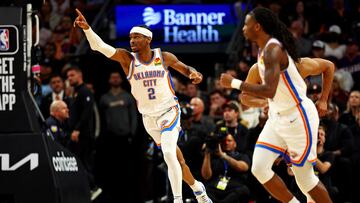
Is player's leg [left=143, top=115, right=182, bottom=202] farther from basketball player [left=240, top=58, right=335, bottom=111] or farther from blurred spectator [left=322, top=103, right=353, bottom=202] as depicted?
blurred spectator [left=322, top=103, right=353, bottom=202]

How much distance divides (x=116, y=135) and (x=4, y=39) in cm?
604

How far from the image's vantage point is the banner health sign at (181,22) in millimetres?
16125

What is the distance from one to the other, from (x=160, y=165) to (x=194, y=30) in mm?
4399

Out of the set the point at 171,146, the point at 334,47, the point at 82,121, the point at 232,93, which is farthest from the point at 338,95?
the point at 171,146

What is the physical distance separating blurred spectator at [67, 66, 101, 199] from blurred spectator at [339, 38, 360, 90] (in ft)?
14.3

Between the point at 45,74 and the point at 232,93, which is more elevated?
the point at 45,74

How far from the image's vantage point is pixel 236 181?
11992mm

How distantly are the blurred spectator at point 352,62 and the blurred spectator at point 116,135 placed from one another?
3653 mm

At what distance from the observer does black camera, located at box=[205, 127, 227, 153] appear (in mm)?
11477

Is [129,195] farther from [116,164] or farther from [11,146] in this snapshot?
[11,146]

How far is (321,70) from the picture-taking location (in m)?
8.75

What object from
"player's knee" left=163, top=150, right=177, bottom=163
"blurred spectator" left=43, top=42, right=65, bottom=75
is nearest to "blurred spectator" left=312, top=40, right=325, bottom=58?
"blurred spectator" left=43, top=42, right=65, bottom=75

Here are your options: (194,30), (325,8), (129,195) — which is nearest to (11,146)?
(129,195)

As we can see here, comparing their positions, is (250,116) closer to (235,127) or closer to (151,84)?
(235,127)
